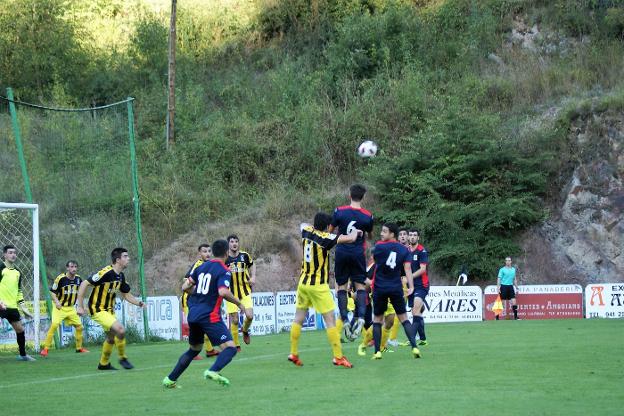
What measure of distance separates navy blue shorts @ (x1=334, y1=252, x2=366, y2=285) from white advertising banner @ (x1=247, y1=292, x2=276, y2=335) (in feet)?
37.3

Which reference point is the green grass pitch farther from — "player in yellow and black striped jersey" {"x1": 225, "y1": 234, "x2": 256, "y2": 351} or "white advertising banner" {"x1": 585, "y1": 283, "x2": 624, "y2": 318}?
"white advertising banner" {"x1": 585, "y1": 283, "x2": 624, "y2": 318}

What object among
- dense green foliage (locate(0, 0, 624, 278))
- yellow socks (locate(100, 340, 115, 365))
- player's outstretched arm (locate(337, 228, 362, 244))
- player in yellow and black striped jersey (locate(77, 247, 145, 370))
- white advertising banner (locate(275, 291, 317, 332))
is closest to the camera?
player's outstretched arm (locate(337, 228, 362, 244))

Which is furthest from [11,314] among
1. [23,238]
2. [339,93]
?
[339,93]

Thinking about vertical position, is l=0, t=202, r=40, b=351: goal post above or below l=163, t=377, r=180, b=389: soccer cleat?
above

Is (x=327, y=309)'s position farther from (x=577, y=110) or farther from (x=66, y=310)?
(x=577, y=110)

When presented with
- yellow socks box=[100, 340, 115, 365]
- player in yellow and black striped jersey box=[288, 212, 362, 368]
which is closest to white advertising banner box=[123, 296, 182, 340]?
yellow socks box=[100, 340, 115, 365]

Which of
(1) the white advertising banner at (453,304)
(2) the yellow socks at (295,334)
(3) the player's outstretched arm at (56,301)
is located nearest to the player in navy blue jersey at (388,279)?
(2) the yellow socks at (295,334)

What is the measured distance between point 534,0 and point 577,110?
10.1m

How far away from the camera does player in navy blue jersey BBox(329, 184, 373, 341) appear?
14227 mm

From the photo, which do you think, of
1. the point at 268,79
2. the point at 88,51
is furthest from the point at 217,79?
the point at 88,51

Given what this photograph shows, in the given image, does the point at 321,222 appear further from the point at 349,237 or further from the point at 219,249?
the point at 219,249

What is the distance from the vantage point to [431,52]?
43.8m

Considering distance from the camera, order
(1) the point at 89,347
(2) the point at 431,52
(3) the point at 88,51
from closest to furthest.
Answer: (1) the point at 89,347 < (2) the point at 431,52 < (3) the point at 88,51

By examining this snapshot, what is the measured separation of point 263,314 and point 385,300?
505 inches
